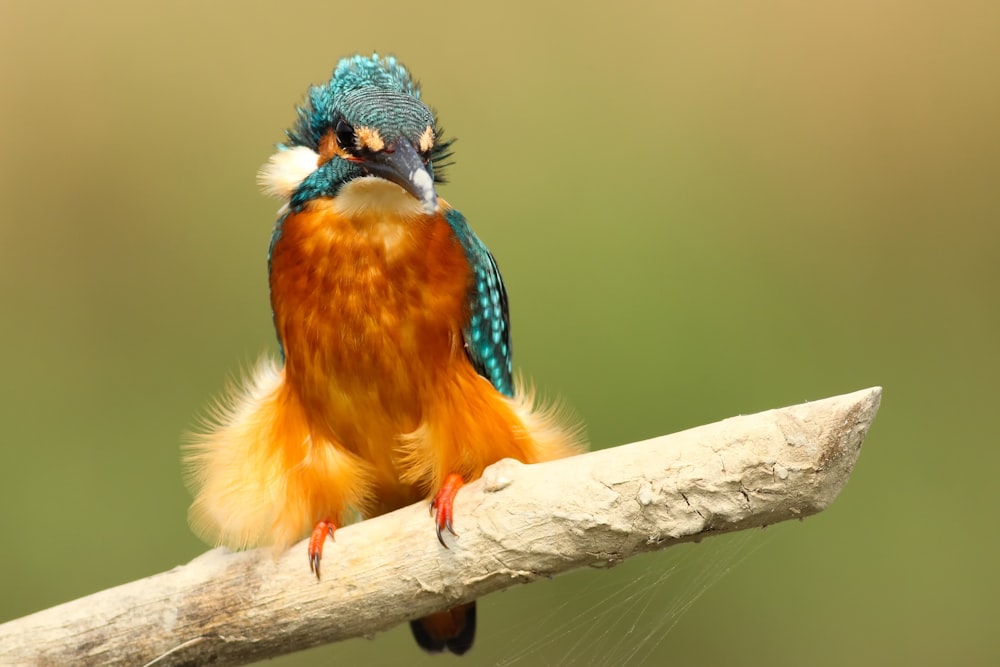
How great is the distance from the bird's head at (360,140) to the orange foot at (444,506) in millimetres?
425

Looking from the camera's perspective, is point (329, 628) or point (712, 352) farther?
point (712, 352)

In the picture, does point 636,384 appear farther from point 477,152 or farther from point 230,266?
point 230,266

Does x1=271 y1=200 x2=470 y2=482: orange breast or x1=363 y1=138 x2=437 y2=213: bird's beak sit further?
x1=271 y1=200 x2=470 y2=482: orange breast

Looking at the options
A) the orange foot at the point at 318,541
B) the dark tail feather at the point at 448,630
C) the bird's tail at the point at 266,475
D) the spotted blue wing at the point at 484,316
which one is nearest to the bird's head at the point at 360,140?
the spotted blue wing at the point at 484,316

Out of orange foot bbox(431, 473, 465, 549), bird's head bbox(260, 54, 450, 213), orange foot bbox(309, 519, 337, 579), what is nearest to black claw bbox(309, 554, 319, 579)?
orange foot bbox(309, 519, 337, 579)

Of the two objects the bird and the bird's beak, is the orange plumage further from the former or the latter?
the bird's beak

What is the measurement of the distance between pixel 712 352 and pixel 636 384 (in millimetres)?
213

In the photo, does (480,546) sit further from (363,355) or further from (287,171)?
(287,171)

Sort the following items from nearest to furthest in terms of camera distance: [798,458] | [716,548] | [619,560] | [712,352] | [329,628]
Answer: [798,458] < [619,560] < [329,628] < [716,548] < [712,352]

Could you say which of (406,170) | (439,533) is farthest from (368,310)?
(439,533)

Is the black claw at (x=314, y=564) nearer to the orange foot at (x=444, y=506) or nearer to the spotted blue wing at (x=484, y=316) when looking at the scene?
the orange foot at (x=444, y=506)

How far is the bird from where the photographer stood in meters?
1.69

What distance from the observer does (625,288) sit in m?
2.86

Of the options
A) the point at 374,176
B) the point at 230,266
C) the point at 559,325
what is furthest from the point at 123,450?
the point at 374,176
